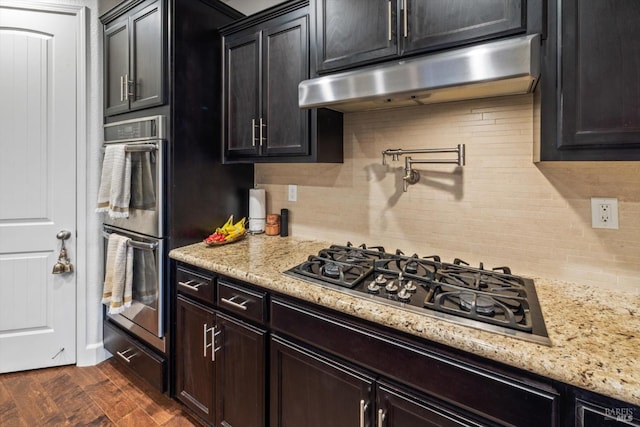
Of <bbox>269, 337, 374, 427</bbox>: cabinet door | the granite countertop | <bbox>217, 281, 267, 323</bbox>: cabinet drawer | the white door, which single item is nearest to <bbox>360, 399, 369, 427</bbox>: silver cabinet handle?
<bbox>269, 337, 374, 427</bbox>: cabinet door

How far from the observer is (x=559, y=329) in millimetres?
979

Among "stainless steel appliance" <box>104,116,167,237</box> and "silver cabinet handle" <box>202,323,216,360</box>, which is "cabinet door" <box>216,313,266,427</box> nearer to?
"silver cabinet handle" <box>202,323,216,360</box>

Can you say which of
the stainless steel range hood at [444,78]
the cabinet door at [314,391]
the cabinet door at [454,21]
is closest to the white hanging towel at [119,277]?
the cabinet door at [314,391]

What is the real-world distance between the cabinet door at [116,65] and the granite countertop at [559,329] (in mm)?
1475

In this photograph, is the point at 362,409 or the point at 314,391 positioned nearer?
the point at 362,409

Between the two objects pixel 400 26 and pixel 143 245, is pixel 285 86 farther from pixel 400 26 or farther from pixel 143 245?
pixel 143 245

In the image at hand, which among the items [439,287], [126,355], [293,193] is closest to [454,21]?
[439,287]

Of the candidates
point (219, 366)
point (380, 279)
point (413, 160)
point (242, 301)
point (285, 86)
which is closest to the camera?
point (380, 279)

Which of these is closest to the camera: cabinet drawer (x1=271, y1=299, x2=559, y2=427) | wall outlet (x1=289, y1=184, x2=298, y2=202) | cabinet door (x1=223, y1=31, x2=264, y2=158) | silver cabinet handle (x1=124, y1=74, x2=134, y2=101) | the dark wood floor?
cabinet drawer (x1=271, y1=299, x2=559, y2=427)

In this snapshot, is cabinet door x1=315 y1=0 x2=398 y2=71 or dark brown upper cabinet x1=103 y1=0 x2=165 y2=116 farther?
dark brown upper cabinet x1=103 y1=0 x2=165 y2=116

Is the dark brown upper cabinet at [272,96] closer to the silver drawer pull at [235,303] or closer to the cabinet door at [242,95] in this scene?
the cabinet door at [242,95]

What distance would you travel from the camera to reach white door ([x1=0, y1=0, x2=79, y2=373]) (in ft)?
7.22

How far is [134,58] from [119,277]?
1.36 meters

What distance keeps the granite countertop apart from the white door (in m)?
1.55
